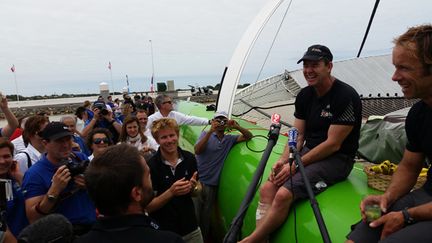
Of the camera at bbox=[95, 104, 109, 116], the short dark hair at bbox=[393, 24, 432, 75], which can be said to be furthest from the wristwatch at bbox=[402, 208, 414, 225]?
the camera at bbox=[95, 104, 109, 116]

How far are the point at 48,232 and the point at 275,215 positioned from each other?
6.06 ft

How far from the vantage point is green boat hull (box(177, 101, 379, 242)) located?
2820 mm

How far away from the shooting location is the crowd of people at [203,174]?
5.92ft

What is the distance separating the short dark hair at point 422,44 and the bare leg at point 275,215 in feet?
4.76

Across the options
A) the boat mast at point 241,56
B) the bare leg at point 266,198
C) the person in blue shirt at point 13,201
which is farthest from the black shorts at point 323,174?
the boat mast at point 241,56

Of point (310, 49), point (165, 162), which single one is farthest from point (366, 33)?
point (165, 162)

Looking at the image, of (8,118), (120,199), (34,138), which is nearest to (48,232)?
(120,199)

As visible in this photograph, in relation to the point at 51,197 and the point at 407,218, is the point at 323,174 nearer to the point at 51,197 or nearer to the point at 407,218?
the point at 407,218

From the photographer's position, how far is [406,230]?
1992mm

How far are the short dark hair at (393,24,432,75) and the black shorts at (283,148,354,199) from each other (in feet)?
4.43

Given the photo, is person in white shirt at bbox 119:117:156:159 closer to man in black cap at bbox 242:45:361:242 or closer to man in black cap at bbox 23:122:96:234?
man in black cap at bbox 23:122:96:234

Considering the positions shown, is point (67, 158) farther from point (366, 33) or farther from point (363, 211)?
point (366, 33)

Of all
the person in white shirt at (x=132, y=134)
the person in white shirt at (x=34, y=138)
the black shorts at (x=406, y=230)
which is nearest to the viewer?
the black shorts at (x=406, y=230)

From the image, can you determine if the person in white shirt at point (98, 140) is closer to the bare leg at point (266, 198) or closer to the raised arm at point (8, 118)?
the raised arm at point (8, 118)
